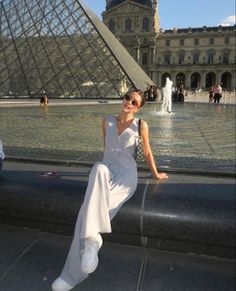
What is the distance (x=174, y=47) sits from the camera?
76.0m

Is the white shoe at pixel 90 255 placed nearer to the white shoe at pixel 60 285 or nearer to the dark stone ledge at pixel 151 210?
the white shoe at pixel 60 285

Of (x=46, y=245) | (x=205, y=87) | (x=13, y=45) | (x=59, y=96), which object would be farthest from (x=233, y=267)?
(x=205, y=87)

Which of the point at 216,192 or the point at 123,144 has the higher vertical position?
the point at 123,144

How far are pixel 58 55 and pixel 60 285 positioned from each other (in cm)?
2063

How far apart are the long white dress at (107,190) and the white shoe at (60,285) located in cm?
2

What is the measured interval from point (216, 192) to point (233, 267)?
466 mm

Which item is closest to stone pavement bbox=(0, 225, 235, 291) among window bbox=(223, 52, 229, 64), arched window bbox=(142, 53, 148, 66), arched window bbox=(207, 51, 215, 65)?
window bbox=(223, 52, 229, 64)

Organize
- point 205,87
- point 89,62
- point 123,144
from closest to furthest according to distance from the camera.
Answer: point 123,144 → point 89,62 → point 205,87

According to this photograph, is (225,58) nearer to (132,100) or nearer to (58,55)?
(58,55)

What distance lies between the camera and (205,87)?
72062 millimetres

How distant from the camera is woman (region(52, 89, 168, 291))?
193cm

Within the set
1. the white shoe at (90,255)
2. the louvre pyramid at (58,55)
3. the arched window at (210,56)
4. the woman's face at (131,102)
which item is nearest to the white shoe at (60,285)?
the white shoe at (90,255)

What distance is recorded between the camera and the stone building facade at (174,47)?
2867 inches

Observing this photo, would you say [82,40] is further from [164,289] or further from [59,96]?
[164,289]
